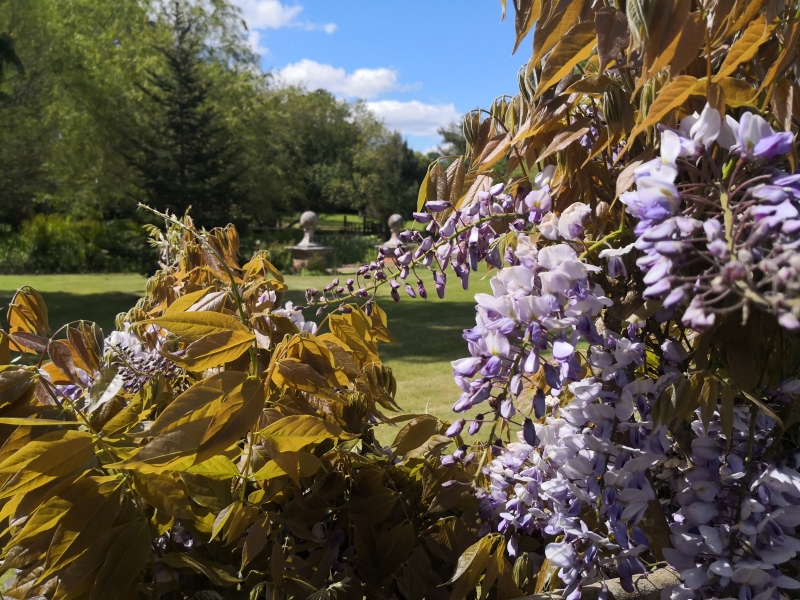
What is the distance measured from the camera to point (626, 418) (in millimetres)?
949

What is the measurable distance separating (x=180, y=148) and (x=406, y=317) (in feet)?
33.1

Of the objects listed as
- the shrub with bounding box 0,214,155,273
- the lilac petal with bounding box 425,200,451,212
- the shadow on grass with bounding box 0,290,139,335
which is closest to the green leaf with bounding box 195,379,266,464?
the lilac petal with bounding box 425,200,451,212

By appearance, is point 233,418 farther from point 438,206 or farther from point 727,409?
point 727,409

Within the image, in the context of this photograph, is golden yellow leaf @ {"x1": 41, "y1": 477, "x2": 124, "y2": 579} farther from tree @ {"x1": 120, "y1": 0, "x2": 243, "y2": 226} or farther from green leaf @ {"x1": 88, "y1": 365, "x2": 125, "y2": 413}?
tree @ {"x1": 120, "y1": 0, "x2": 243, "y2": 226}

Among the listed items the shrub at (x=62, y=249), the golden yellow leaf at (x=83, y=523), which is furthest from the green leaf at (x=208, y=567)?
the shrub at (x=62, y=249)

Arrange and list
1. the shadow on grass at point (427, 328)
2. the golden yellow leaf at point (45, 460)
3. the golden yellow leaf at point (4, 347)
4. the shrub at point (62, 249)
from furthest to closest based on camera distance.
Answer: the shrub at point (62, 249)
the shadow on grass at point (427, 328)
the golden yellow leaf at point (4, 347)
the golden yellow leaf at point (45, 460)

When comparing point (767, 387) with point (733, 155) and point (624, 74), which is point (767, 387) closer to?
point (733, 155)

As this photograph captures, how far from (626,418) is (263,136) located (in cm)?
2441

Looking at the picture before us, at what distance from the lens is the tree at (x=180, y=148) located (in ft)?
57.9

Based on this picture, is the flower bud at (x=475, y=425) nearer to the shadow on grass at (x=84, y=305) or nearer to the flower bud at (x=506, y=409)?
the flower bud at (x=506, y=409)

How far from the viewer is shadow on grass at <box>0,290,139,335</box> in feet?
37.2

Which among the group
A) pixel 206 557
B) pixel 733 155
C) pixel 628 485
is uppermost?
pixel 733 155

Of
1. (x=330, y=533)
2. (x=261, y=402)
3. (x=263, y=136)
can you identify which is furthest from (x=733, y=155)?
(x=263, y=136)

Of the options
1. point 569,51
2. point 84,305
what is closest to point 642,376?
point 569,51
